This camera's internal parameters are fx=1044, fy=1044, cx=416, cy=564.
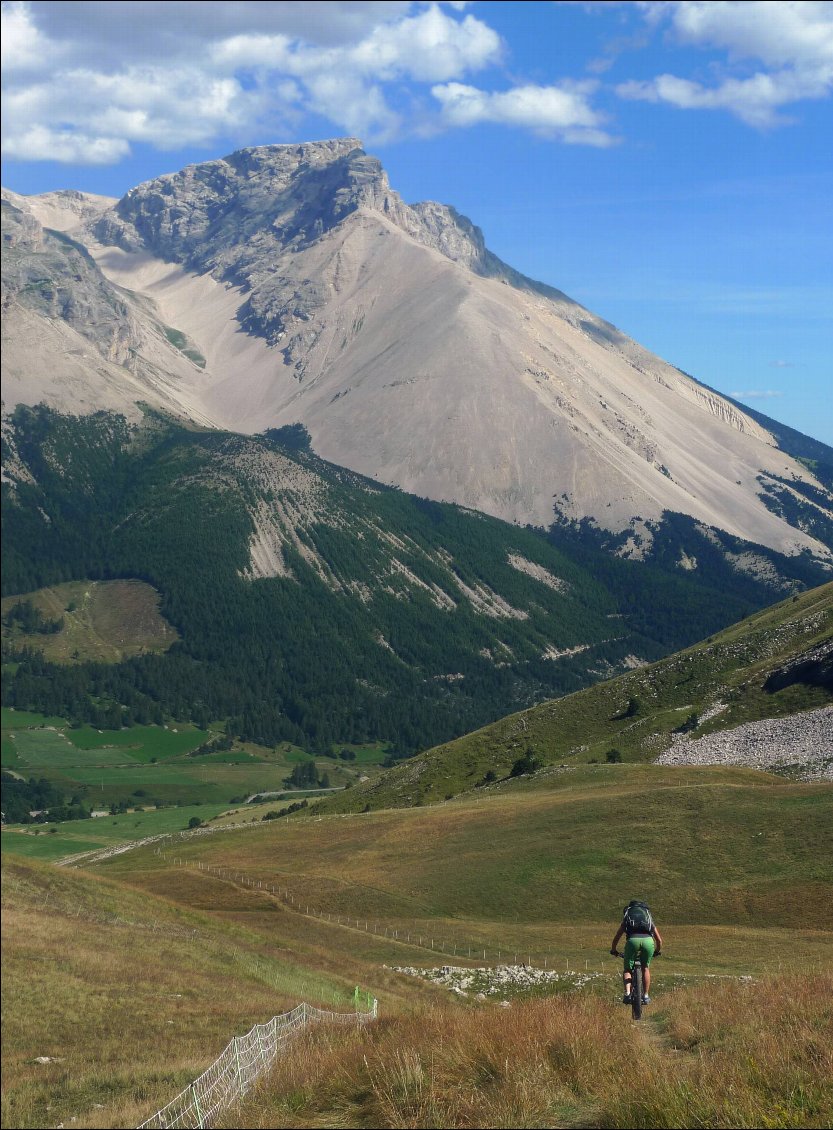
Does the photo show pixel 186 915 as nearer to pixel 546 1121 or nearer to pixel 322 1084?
pixel 322 1084

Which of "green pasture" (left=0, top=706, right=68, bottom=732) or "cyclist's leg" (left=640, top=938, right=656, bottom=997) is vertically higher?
"green pasture" (left=0, top=706, right=68, bottom=732)

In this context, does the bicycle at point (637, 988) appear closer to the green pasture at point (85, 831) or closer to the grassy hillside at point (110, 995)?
the grassy hillside at point (110, 995)

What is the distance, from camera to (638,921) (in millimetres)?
29391

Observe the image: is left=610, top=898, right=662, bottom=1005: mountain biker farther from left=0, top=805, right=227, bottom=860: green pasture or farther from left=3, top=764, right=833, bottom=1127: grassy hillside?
left=0, top=805, right=227, bottom=860: green pasture

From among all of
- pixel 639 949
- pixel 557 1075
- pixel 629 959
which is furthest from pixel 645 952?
pixel 557 1075

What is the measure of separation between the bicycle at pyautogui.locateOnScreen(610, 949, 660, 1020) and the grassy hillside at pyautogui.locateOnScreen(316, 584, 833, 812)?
385ft

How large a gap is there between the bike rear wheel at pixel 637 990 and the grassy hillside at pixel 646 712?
117284mm

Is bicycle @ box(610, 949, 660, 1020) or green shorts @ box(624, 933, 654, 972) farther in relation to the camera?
green shorts @ box(624, 933, 654, 972)

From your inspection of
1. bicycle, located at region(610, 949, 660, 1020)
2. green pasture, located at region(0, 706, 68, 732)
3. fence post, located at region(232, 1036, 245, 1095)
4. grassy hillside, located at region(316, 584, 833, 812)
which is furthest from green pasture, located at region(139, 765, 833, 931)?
fence post, located at region(232, 1036, 245, 1095)

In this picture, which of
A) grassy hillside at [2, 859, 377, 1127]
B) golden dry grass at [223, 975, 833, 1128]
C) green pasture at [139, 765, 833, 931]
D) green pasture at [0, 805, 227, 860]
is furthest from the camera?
green pasture at [139, 765, 833, 931]

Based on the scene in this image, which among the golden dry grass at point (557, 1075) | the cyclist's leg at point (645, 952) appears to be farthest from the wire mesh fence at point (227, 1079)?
the cyclist's leg at point (645, 952)

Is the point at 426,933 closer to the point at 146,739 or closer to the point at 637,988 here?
the point at 637,988

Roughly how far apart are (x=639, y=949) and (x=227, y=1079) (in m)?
12.4

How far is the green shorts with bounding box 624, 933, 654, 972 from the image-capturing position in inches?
1155
